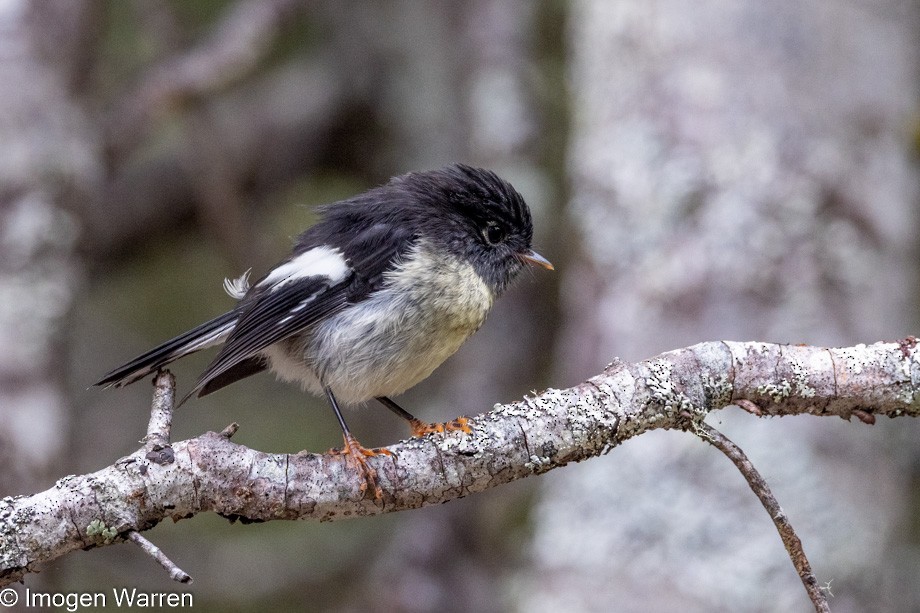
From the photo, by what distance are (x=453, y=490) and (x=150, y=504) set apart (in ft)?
2.15

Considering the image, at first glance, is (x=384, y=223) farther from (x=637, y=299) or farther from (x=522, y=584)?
(x=522, y=584)

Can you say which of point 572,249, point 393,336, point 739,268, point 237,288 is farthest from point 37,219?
point 739,268

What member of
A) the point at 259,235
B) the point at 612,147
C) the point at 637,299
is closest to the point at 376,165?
the point at 259,235

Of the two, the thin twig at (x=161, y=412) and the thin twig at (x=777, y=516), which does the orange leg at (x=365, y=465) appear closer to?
the thin twig at (x=161, y=412)

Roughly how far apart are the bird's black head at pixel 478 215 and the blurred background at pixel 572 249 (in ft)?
2.05

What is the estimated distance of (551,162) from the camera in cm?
588

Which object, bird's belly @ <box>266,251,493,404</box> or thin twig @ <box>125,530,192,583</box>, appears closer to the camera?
thin twig @ <box>125,530,192,583</box>

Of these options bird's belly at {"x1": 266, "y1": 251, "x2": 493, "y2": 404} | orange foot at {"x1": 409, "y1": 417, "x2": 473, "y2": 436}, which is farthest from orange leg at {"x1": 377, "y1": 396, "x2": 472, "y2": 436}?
bird's belly at {"x1": 266, "y1": 251, "x2": 493, "y2": 404}

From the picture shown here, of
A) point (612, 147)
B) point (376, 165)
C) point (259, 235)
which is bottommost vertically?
point (612, 147)

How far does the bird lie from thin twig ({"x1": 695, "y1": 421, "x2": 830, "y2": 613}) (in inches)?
34.9

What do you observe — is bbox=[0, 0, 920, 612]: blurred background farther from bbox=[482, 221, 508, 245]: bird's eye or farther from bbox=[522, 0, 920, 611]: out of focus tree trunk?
bbox=[482, 221, 508, 245]: bird's eye

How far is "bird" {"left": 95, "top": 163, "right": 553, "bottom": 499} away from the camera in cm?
275

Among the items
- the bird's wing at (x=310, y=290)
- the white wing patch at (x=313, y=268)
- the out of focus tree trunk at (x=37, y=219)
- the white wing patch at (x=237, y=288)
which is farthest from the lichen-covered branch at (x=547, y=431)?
the out of focus tree trunk at (x=37, y=219)

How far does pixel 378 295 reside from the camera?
2.81 meters
